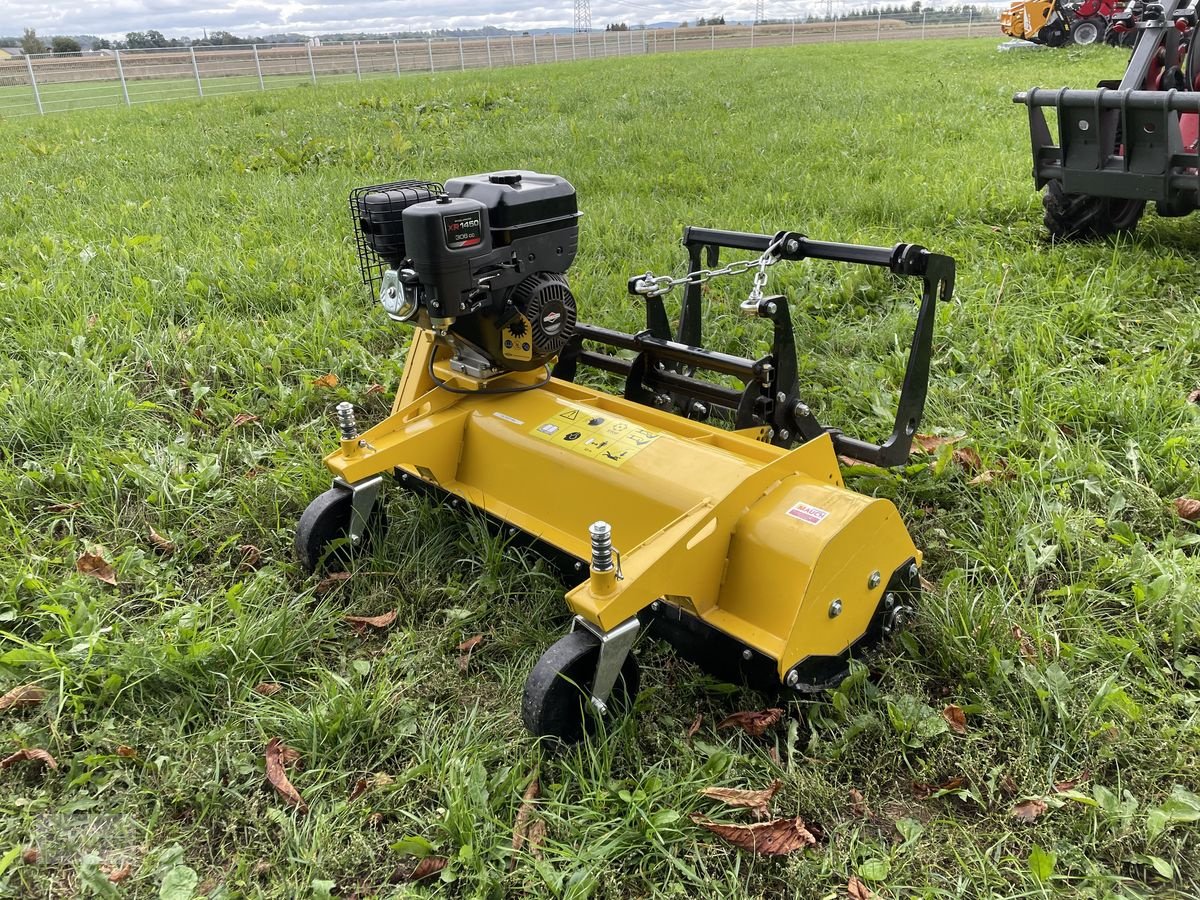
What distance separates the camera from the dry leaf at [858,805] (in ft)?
6.91

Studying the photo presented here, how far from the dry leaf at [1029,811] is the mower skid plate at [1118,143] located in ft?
12.6

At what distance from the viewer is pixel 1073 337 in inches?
169

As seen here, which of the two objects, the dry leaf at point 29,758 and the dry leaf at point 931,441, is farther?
the dry leaf at point 931,441

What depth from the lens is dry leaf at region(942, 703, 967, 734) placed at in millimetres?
2305

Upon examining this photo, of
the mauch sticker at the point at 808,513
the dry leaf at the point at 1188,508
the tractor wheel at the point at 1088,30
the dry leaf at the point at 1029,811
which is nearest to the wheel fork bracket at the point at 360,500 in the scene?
the mauch sticker at the point at 808,513

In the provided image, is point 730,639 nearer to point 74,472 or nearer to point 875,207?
point 74,472

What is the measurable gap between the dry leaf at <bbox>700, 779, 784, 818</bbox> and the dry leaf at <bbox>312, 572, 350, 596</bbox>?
1.45 m

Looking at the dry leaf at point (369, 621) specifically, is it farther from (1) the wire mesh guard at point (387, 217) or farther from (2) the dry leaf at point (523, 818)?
(1) the wire mesh guard at point (387, 217)

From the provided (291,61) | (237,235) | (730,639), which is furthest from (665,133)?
(291,61)

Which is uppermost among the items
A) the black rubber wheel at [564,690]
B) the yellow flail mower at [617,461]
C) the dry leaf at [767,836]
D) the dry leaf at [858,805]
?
the yellow flail mower at [617,461]

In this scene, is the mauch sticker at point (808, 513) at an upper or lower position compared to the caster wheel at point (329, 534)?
upper

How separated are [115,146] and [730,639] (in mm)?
10971

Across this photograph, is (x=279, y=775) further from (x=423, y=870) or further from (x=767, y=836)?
(x=767, y=836)

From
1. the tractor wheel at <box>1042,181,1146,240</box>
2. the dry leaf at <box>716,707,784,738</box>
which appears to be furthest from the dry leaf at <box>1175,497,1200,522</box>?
the tractor wheel at <box>1042,181,1146,240</box>
